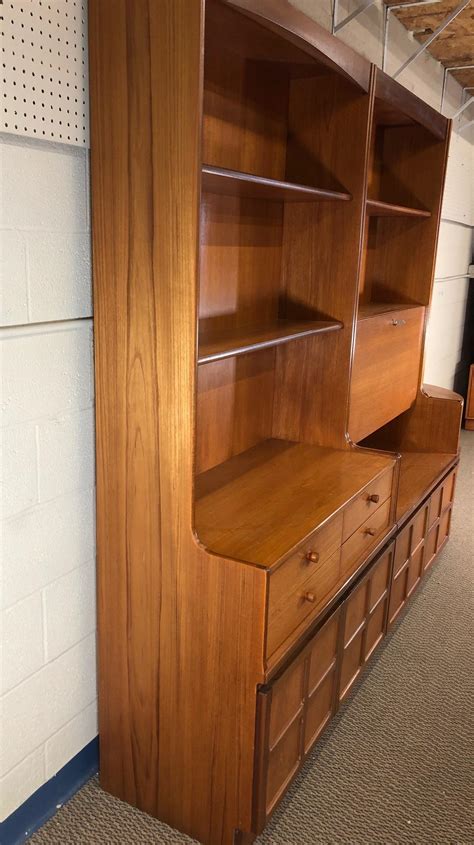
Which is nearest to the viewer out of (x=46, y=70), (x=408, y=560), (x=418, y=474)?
(x=46, y=70)

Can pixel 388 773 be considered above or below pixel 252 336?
below

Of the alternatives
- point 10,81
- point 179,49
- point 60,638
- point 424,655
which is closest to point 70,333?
point 10,81

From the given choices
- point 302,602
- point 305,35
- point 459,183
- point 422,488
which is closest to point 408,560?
point 422,488

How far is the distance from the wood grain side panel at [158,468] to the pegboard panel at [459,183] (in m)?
3.32

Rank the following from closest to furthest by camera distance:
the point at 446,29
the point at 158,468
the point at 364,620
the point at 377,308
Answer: the point at 158,468 → the point at 364,620 → the point at 377,308 → the point at 446,29

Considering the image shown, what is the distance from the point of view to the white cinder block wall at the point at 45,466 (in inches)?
58.6

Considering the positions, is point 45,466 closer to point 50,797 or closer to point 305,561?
point 305,561

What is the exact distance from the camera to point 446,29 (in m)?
3.38

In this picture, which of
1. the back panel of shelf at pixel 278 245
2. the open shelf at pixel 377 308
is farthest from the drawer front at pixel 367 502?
the open shelf at pixel 377 308

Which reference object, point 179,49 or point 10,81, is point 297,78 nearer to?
point 179,49

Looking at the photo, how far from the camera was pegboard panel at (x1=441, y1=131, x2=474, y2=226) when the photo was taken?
455 cm

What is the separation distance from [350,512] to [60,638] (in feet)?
2.79

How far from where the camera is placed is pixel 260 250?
2.24 meters

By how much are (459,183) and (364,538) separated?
11.7 feet
